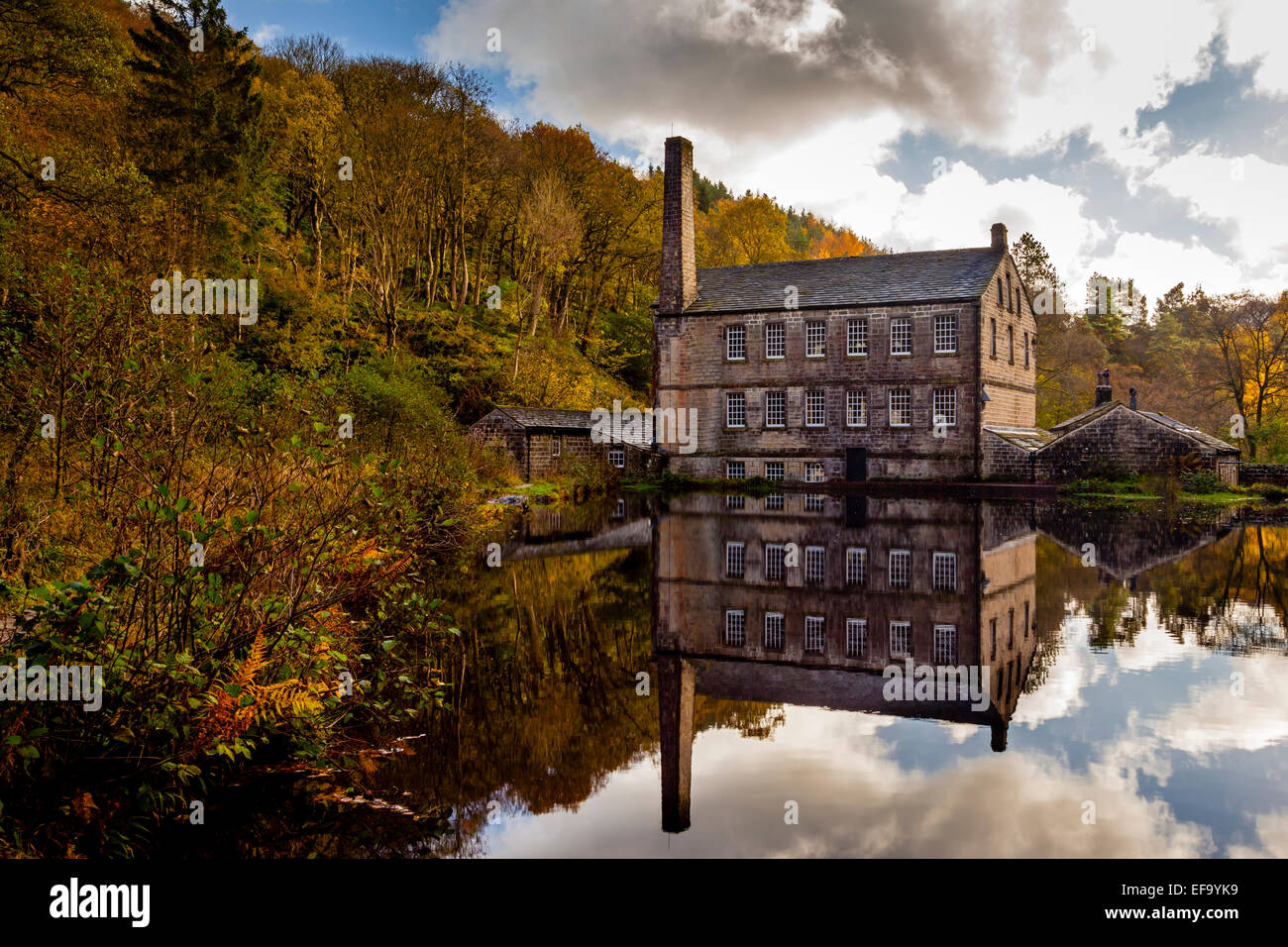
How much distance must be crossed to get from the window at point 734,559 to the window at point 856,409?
2049 cm

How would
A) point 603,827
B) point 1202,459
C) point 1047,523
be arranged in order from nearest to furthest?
point 603,827
point 1047,523
point 1202,459

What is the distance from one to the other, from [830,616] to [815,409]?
2730cm

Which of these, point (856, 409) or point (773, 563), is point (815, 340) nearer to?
point (856, 409)

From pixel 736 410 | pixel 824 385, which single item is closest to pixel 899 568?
pixel 824 385

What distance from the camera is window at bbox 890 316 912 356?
35.8 m

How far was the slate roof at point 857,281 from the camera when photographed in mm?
35750

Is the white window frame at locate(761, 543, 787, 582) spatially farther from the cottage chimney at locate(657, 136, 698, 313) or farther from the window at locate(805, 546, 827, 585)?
the cottage chimney at locate(657, 136, 698, 313)

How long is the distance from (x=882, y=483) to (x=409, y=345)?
74.5 ft

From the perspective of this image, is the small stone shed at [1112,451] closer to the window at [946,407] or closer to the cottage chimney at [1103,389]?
the window at [946,407]

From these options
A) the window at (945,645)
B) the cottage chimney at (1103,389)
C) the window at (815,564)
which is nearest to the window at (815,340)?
the cottage chimney at (1103,389)
